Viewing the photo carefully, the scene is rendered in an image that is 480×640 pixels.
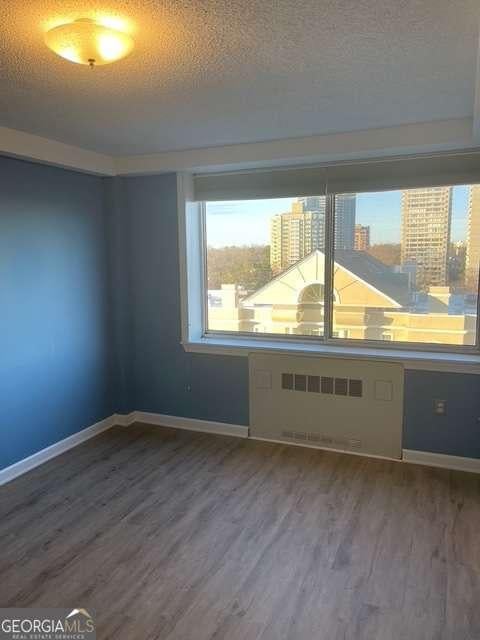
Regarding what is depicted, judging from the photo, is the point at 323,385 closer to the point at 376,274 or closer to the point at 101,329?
the point at 376,274

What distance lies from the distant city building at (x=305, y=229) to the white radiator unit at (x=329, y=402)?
88 centimetres

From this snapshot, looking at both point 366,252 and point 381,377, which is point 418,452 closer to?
point 381,377

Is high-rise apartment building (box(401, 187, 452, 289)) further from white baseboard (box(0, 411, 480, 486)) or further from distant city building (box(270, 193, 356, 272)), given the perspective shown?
white baseboard (box(0, 411, 480, 486))

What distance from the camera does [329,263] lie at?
12.8 feet

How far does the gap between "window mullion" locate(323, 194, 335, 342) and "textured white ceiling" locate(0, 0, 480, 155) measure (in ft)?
2.34

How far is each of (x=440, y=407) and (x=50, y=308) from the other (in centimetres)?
306

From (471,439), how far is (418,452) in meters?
0.39

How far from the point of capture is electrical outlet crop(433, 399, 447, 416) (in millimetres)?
3496

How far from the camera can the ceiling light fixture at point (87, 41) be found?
5.66ft

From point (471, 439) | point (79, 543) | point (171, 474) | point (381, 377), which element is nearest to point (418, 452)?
point (471, 439)

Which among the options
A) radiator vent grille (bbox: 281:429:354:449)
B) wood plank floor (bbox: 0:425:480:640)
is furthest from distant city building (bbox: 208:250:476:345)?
wood plank floor (bbox: 0:425:480:640)

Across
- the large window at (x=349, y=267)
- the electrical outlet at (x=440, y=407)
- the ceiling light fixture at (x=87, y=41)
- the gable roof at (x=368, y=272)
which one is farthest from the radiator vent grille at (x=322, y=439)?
the ceiling light fixture at (x=87, y=41)

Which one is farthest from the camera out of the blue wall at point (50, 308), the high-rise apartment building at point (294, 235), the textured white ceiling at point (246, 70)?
the high-rise apartment building at point (294, 235)

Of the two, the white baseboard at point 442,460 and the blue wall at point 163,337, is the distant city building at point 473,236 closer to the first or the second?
the white baseboard at point 442,460
